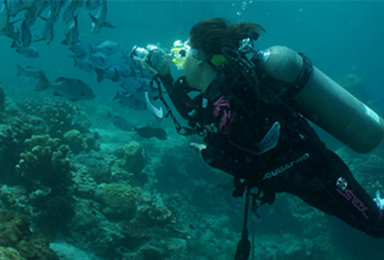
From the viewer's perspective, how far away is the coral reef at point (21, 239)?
131 inches

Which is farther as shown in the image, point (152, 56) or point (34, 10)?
point (34, 10)

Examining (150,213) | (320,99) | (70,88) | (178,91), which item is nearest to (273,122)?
(320,99)

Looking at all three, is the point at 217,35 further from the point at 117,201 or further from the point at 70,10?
the point at 70,10

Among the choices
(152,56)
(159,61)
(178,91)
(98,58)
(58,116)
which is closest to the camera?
(152,56)

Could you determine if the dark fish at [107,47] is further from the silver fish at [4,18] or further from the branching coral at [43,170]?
the branching coral at [43,170]

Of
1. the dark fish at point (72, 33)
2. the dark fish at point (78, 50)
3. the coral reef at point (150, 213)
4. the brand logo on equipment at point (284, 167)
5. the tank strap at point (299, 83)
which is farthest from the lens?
the dark fish at point (78, 50)

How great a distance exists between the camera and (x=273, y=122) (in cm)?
238

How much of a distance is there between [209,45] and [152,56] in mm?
1307

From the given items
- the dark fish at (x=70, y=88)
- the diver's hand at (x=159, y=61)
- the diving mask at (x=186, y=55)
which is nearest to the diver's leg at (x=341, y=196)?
the diving mask at (x=186, y=55)

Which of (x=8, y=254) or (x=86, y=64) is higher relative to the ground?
(x=86, y=64)

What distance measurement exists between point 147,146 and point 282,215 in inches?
301

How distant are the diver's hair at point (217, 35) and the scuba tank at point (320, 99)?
0.28m

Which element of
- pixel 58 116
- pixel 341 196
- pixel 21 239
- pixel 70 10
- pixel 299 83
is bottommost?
pixel 21 239

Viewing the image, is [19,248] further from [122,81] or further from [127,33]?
[127,33]
